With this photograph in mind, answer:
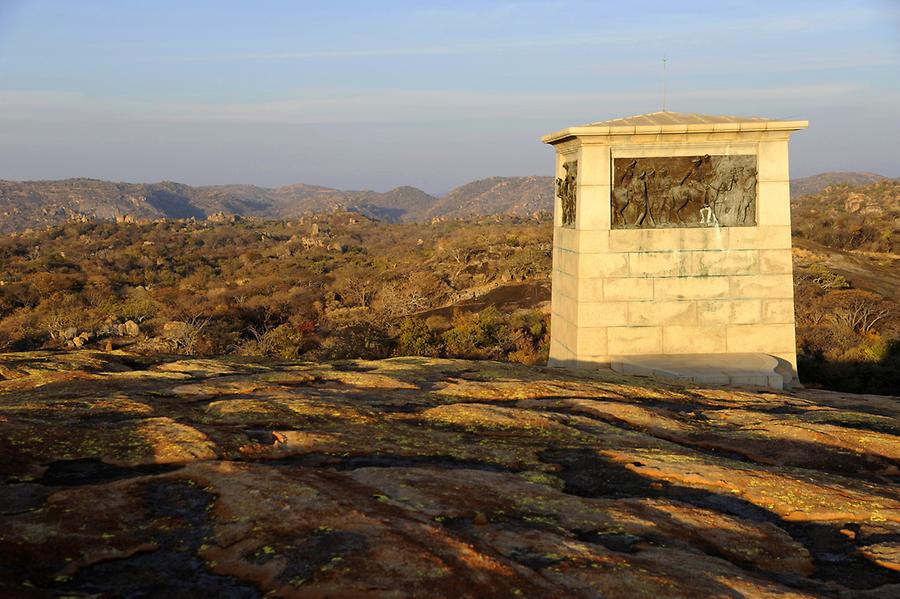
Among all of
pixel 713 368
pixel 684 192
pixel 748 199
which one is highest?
pixel 684 192

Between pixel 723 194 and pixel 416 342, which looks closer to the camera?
pixel 723 194

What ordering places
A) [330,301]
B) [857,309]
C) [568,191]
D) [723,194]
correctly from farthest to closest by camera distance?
[330,301], [857,309], [568,191], [723,194]

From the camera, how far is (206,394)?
8703 millimetres

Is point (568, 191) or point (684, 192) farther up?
point (568, 191)

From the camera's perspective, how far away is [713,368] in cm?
1420

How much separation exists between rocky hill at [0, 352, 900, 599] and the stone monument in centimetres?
554

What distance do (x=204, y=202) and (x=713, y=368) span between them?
171940 mm

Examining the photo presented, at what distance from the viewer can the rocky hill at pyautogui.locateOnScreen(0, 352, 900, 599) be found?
13.2ft

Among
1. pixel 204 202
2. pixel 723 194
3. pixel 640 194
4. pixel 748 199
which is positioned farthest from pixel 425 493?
pixel 204 202

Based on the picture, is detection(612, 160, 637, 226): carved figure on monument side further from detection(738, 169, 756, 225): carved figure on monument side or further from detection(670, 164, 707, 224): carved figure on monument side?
detection(738, 169, 756, 225): carved figure on monument side

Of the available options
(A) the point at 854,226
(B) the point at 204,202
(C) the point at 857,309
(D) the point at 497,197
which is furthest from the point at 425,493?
(B) the point at 204,202

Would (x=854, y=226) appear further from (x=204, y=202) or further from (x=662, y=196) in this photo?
(x=204, y=202)

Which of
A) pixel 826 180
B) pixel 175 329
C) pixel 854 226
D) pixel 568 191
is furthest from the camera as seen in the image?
pixel 826 180

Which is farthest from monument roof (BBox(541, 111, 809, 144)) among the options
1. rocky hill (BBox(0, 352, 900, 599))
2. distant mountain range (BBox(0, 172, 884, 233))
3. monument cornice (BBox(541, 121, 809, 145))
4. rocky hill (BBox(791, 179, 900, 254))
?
distant mountain range (BBox(0, 172, 884, 233))
